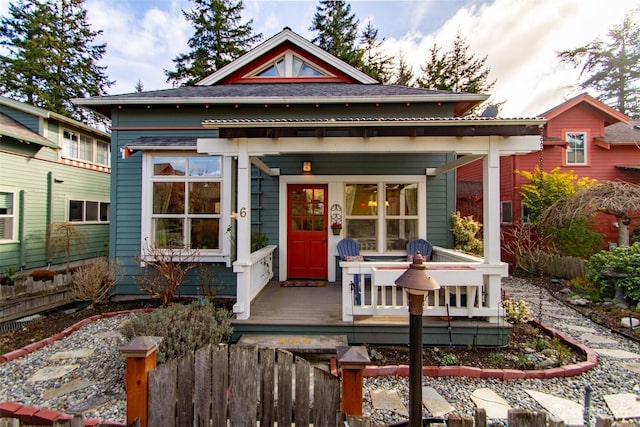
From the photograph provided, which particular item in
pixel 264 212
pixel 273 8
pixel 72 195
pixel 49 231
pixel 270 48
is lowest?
pixel 49 231

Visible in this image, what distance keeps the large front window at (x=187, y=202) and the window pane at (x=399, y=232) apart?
3471 mm

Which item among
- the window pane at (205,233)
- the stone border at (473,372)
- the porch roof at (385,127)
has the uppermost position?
the porch roof at (385,127)

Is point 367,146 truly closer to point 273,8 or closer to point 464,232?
point 464,232

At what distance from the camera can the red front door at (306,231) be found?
245 inches

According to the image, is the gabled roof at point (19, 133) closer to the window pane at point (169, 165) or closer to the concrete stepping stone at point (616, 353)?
the window pane at point (169, 165)

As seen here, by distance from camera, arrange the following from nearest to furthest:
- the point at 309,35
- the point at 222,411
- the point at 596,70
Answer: the point at 222,411, the point at 309,35, the point at 596,70

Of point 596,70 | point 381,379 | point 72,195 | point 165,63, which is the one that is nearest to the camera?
point 381,379

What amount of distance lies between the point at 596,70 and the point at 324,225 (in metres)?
24.0

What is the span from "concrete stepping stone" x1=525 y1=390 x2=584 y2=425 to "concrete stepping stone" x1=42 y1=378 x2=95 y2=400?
14.8 feet

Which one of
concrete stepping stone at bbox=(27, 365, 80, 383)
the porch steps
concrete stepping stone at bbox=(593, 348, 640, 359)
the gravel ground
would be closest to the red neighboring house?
A: concrete stepping stone at bbox=(593, 348, 640, 359)

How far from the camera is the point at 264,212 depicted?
6.22 m

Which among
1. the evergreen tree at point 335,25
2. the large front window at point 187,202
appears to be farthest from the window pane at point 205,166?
the evergreen tree at point 335,25

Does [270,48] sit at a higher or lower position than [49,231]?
higher

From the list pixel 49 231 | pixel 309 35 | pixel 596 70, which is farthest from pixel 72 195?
pixel 596 70
